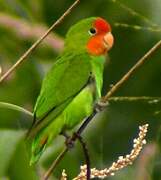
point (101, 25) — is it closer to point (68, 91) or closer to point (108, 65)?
point (68, 91)

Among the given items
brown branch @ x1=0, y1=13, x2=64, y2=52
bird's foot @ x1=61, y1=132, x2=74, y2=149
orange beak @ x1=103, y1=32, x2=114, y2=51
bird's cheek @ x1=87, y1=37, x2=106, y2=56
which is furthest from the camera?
brown branch @ x1=0, y1=13, x2=64, y2=52

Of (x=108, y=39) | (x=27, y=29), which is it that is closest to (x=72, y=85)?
(x=108, y=39)

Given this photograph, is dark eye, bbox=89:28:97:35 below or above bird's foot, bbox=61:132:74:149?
above

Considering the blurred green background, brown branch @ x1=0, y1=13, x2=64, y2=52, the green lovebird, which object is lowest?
the green lovebird

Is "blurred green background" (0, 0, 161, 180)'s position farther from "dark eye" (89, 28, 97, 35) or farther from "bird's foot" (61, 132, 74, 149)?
"bird's foot" (61, 132, 74, 149)

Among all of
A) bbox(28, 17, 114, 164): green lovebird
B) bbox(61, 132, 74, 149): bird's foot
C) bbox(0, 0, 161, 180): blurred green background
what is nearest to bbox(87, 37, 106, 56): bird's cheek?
bbox(28, 17, 114, 164): green lovebird

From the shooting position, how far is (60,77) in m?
1.85

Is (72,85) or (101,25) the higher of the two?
(101,25)

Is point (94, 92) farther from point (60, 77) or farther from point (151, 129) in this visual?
point (151, 129)

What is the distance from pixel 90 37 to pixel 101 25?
0.15 m

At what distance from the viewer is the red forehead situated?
6.12 ft

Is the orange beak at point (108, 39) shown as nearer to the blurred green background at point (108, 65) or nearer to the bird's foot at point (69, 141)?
the bird's foot at point (69, 141)

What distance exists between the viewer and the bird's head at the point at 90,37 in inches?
74.7

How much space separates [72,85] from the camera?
1.87 meters
